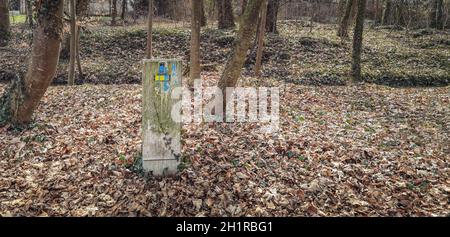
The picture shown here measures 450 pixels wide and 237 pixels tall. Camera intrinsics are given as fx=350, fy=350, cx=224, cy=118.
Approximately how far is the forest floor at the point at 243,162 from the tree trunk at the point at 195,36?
209 centimetres

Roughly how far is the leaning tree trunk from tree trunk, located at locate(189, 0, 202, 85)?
507 cm

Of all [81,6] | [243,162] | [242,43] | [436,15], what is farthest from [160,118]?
[436,15]

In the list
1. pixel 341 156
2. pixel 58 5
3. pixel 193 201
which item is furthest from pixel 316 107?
pixel 58 5

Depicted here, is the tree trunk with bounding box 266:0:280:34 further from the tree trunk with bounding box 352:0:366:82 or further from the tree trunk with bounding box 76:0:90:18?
the tree trunk with bounding box 76:0:90:18

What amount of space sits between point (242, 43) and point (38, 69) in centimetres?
391

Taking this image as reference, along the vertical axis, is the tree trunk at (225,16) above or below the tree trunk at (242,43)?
above

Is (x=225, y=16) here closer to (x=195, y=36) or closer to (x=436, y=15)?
(x=195, y=36)

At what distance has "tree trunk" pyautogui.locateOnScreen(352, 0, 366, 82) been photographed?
40.4ft

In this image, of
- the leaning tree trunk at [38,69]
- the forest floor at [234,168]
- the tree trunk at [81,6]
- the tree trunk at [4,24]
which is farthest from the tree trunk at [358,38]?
the tree trunk at [4,24]

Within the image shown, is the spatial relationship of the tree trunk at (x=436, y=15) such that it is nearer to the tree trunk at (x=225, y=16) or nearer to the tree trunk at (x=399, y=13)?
the tree trunk at (x=399, y=13)

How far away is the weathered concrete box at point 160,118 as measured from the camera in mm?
5207

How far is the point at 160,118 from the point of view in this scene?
541 cm

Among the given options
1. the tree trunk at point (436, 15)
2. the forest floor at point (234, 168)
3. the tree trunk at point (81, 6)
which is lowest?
the forest floor at point (234, 168)

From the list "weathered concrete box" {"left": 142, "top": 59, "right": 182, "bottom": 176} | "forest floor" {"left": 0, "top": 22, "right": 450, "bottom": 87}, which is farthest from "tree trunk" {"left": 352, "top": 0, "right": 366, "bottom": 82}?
"weathered concrete box" {"left": 142, "top": 59, "right": 182, "bottom": 176}
